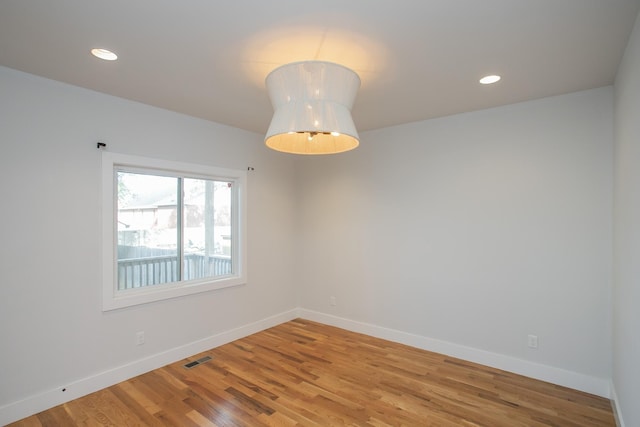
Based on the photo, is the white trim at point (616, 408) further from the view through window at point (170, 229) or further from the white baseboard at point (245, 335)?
the view through window at point (170, 229)

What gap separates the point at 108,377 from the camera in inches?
114

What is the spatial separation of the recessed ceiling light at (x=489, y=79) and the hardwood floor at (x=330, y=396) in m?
2.63

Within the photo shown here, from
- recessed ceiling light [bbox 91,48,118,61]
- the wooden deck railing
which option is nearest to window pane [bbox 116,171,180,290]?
the wooden deck railing

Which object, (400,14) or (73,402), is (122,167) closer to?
(73,402)

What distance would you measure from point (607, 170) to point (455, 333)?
6.86ft

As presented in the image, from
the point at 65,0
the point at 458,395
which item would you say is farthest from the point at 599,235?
the point at 65,0

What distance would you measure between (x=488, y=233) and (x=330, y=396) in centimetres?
221

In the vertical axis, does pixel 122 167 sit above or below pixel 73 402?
above

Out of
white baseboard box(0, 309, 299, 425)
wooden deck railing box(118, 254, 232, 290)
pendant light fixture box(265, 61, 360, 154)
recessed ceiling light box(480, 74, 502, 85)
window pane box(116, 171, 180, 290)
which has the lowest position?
white baseboard box(0, 309, 299, 425)

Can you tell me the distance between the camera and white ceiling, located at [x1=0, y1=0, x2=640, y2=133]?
1.71 m

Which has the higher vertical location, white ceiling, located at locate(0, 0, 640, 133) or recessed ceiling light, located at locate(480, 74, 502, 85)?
recessed ceiling light, located at locate(480, 74, 502, 85)

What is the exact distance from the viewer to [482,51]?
7.07ft

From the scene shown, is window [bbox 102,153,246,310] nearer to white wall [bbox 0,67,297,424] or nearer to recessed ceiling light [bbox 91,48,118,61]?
white wall [bbox 0,67,297,424]

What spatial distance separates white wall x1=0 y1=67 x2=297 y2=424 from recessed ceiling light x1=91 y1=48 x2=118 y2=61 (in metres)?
0.76
